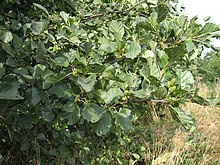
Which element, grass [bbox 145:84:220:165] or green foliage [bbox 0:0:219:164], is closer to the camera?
green foliage [bbox 0:0:219:164]

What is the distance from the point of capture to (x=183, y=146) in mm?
3594

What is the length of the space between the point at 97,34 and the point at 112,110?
69cm

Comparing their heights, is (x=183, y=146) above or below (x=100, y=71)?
below

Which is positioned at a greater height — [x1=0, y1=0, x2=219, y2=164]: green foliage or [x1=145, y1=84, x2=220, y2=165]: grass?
[x1=0, y1=0, x2=219, y2=164]: green foliage

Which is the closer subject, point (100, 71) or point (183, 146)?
point (100, 71)

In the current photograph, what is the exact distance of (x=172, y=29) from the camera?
106cm

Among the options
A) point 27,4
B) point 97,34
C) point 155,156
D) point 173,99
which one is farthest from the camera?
point 155,156

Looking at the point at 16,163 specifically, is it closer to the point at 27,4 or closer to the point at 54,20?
the point at 27,4

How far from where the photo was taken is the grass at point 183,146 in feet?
11.0

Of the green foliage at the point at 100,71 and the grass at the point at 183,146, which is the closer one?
the green foliage at the point at 100,71

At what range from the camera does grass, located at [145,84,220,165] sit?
335 cm

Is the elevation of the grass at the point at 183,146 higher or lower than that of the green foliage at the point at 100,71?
lower

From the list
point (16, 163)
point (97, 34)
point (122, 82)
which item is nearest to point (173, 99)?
point (122, 82)

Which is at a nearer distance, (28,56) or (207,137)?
(28,56)
